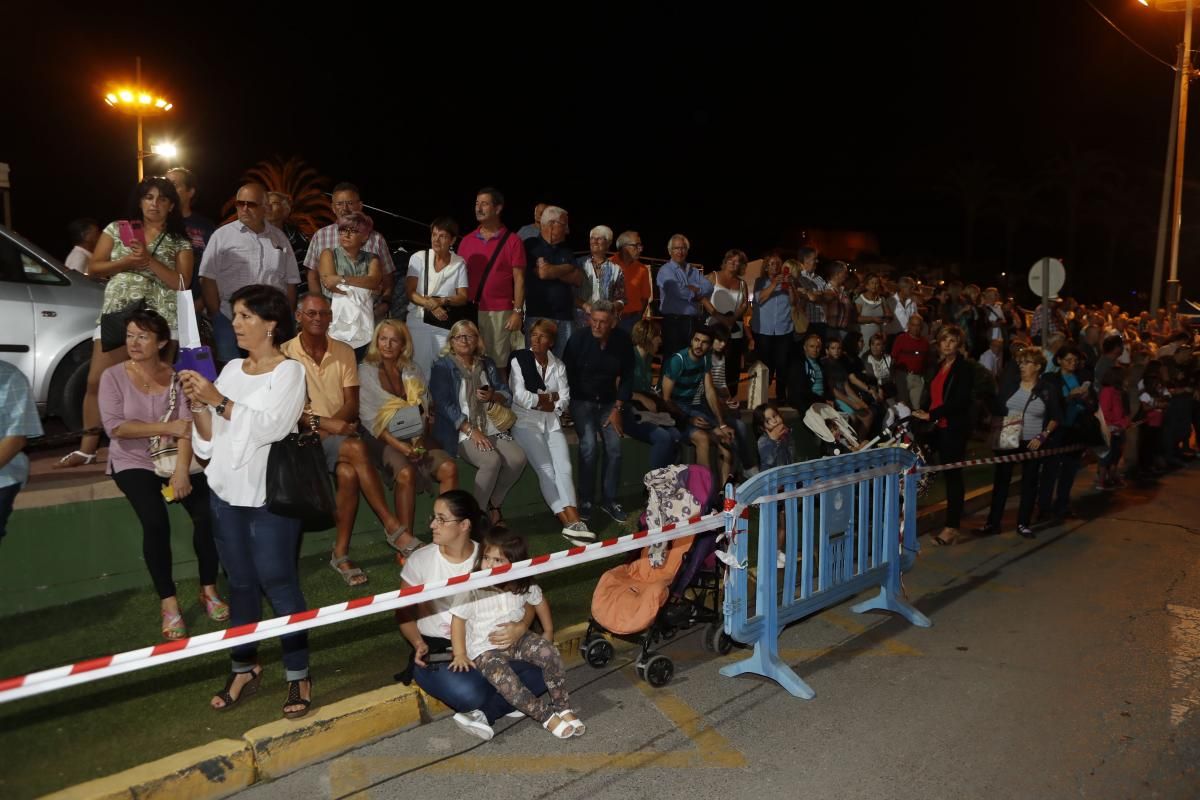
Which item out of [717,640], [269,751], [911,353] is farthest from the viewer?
[911,353]

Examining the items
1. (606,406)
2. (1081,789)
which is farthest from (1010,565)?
(1081,789)

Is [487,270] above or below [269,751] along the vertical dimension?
above

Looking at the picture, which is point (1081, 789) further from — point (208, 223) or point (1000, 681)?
point (208, 223)

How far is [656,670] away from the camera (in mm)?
5500

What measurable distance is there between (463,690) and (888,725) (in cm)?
221

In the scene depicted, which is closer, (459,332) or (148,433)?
(148,433)

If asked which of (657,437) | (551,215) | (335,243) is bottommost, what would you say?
(657,437)

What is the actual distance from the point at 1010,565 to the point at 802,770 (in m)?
4.90

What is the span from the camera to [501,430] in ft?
25.2

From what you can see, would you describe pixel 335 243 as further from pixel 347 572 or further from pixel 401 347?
pixel 347 572

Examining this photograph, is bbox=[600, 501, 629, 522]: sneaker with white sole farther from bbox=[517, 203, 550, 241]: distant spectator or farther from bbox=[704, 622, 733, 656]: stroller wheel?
bbox=[517, 203, 550, 241]: distant spectator

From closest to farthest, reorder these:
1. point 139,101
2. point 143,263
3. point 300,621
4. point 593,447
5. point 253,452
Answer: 1. point 300,621
2. point 253,452
3. point 143,263
4. point 593,447
5. point 139,101

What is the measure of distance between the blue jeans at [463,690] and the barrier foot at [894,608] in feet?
10.4

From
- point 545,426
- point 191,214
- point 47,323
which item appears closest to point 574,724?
point 545,426
